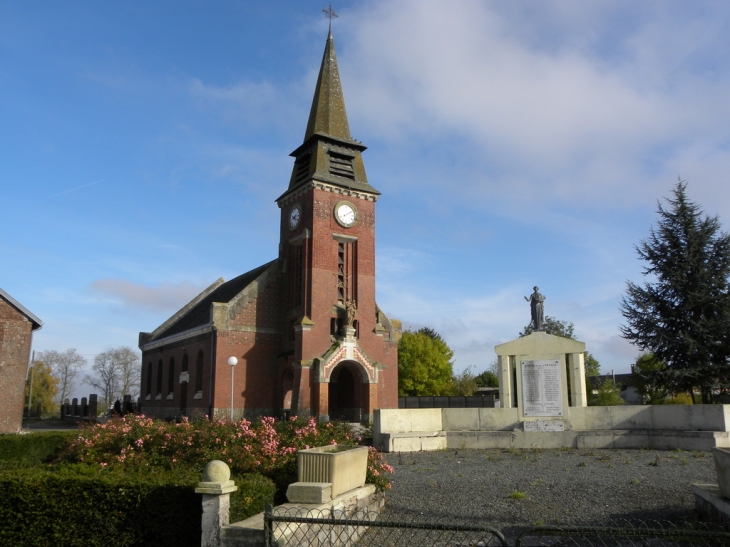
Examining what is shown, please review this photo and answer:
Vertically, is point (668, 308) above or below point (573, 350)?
above

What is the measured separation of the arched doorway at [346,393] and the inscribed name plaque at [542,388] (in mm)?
14775

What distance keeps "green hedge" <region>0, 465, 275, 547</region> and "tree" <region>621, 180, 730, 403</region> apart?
26972 mm

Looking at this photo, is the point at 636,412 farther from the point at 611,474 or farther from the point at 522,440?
the point at 611,474

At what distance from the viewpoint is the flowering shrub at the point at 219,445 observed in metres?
9.83

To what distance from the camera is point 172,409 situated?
132 ft

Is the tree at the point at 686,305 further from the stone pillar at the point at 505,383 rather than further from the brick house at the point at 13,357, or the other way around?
the brick house at the point at 13,357

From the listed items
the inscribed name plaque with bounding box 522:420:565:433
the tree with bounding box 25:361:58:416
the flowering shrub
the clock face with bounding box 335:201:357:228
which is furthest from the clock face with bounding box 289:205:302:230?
the tree with bounding box 25:361:58:416

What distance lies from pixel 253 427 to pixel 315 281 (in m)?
22.6

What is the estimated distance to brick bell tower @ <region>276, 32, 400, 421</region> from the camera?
32812mm

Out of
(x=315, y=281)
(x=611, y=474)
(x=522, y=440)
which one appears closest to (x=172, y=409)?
(x=315, y=281)

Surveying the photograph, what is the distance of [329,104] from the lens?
3856cm

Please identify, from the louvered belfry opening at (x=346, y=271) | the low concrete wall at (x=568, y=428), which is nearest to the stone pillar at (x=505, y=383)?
the low concrete wall at (x=568, y=428)

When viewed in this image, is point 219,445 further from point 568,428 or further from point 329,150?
point 329,150

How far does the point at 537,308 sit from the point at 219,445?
49.9 feet
